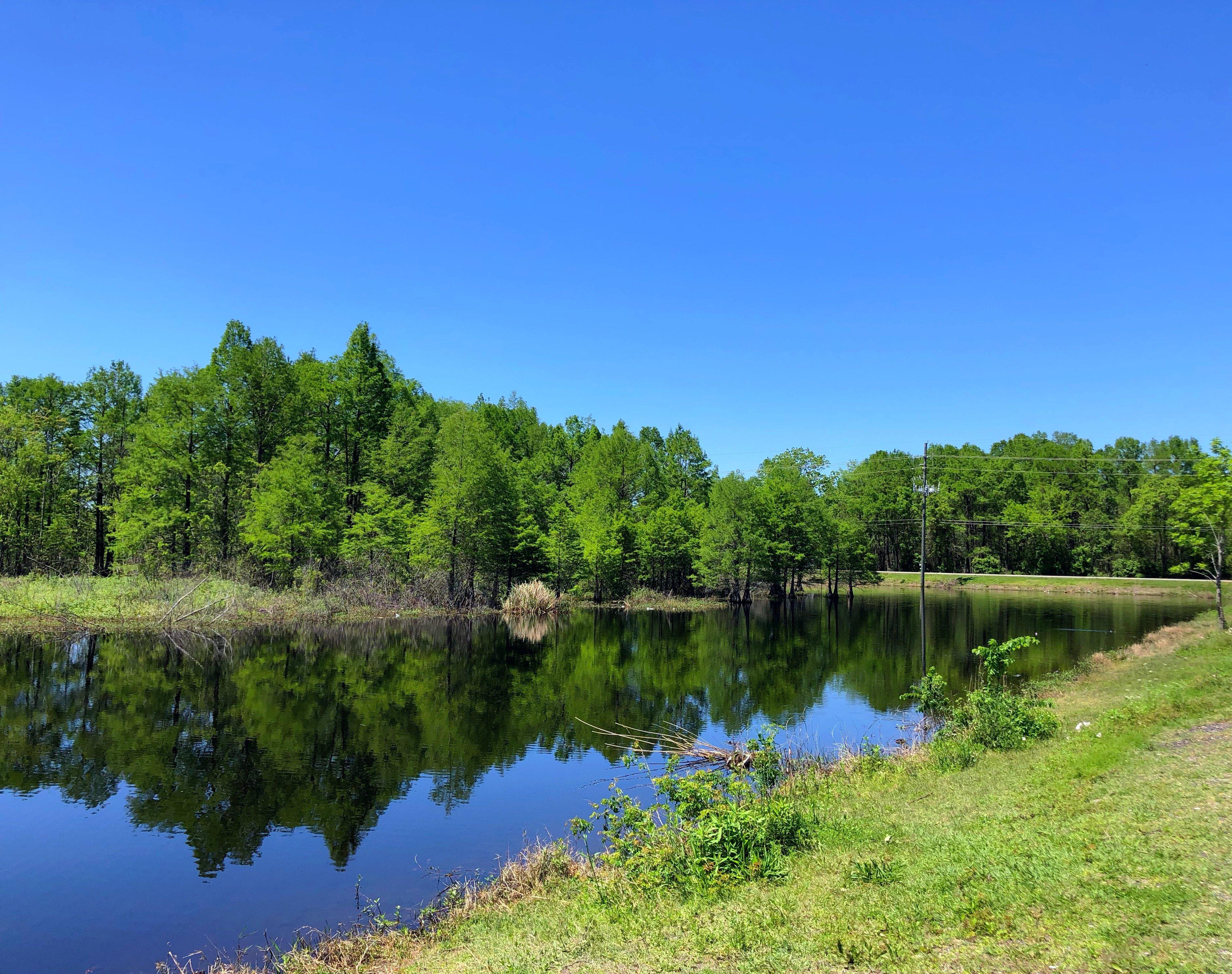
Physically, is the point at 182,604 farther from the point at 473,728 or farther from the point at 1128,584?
the point at 1128,584

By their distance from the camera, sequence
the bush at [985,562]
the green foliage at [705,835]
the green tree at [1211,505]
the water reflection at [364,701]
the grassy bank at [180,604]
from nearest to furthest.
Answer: the green foliage at [705,835] < the water reflection at [364,701] < the green tree at [1211,505] < the grassy bank at [180,604] < the bush at [985,562]

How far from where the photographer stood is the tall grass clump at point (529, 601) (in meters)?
49.1

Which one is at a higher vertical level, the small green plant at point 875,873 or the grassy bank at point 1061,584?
the small green plant at point 875,873

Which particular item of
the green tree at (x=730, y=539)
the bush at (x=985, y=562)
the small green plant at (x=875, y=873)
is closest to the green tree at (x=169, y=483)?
the green tree at (x=730, y=539)

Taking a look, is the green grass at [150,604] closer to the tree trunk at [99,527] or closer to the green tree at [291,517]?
the green tree at [291,517]

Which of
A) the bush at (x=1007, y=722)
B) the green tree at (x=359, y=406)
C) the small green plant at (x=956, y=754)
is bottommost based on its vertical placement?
the small green plant at (x=956, y=754)

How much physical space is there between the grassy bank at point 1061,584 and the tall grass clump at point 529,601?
4608 cm

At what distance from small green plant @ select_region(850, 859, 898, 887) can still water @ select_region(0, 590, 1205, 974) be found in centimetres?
633

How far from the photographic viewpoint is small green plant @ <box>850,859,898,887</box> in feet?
23.3

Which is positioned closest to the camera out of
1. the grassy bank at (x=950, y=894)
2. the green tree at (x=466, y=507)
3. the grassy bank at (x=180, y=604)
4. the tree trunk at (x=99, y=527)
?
the grassy bank at (x=950, y=894)

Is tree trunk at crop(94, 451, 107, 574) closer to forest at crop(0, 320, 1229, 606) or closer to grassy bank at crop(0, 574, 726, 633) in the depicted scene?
forest at crop(0, 320, 1229, 606)

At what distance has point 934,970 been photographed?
17.6ft

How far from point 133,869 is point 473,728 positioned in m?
9.32

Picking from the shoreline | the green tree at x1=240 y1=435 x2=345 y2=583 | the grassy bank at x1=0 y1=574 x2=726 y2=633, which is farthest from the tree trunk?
the green tree at x1=240 y1=435 x2=345 y2=583
